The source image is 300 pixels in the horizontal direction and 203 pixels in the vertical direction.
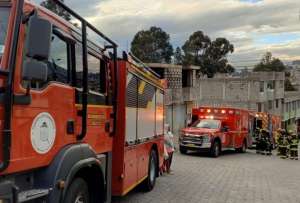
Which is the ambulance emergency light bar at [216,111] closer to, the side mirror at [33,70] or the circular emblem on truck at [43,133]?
the circular emblem on truck at [43,133]

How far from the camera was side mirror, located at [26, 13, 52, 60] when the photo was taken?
4.17m

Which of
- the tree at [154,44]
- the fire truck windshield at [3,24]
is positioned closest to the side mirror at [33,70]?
the fire truck windshield at [3,24]

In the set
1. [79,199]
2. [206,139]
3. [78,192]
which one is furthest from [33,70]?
[206,139]

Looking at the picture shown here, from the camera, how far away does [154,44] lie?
68.1 m

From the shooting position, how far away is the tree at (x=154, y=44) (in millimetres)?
66500

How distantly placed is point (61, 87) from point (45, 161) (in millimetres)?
865

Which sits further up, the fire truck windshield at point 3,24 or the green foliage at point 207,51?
the green foliage at point 207,51

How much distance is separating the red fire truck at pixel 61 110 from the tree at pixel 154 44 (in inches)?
2262

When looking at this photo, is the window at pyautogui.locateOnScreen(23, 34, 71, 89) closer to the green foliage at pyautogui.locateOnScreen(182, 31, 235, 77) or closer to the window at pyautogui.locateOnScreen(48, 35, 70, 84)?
the window at pyautogui.locateOnScreen(48, 35, 70, 84)

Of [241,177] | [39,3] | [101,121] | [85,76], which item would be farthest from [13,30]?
[241,177]

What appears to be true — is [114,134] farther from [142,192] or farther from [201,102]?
[201,102]

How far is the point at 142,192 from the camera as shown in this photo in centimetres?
1112

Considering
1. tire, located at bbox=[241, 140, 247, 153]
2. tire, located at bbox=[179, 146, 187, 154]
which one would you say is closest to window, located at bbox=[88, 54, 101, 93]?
tire, located at bbox=[179, 146, 187, 154]

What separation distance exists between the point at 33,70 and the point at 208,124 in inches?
878
